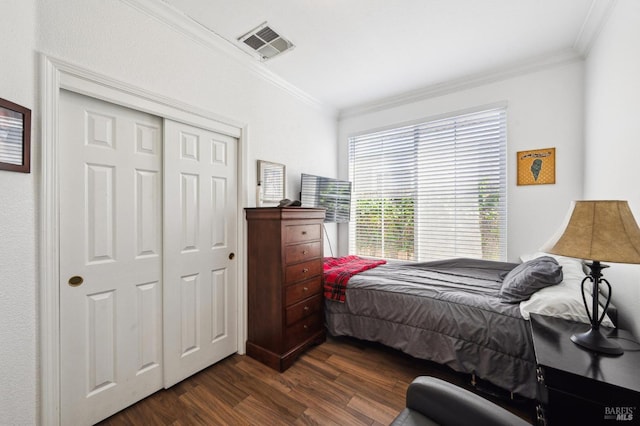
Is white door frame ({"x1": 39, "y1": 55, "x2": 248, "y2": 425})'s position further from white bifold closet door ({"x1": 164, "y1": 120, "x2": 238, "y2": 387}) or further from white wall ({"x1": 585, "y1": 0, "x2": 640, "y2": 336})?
white wall ({"x1": 585, "y1": 0, "x2": 640, "y2": 336})

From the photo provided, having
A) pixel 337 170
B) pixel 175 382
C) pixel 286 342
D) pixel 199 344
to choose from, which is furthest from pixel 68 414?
pixel 337 170

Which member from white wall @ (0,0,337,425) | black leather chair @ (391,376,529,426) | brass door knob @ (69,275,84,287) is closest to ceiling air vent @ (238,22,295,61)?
white wall @ (0,0,337,425)

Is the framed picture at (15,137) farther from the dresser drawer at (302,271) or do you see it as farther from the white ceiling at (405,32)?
the dresser drawer at (302,271)

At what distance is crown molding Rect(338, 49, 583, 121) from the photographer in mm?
2473

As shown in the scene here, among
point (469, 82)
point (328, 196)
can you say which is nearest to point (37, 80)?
point (328, 196)

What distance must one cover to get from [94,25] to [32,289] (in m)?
1.53

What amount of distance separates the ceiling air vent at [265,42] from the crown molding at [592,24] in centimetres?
230

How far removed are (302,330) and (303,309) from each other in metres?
0.19

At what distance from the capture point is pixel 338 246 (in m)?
3.91

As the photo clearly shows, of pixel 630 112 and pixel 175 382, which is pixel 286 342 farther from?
pixel 630 112

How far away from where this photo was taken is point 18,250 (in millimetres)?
Result: 1233

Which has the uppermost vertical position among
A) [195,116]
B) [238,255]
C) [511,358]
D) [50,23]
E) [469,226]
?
[50,23]

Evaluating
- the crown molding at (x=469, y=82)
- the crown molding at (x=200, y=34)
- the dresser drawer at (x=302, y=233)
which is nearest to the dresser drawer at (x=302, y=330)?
the dresser drawer at (x=302, y=233)

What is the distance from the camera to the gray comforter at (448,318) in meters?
1.69
